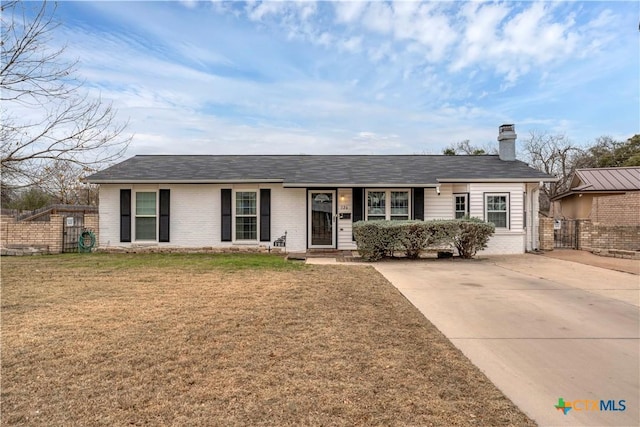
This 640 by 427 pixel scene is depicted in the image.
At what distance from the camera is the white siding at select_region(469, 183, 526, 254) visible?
43.0ft

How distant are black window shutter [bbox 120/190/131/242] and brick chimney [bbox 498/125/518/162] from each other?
14.7m

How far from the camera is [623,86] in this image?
1028cm

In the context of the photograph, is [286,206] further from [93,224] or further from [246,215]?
[93,224]

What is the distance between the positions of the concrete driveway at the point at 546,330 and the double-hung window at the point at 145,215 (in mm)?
8968

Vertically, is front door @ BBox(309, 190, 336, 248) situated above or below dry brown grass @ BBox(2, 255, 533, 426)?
above

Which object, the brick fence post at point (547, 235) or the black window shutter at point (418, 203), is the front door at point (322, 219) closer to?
the black window shutter at point (418, 203)

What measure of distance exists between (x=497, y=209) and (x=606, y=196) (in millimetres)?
8043

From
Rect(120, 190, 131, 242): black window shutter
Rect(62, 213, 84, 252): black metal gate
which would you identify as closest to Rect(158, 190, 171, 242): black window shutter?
Rect(120, 190, 131, 242): black window shutter

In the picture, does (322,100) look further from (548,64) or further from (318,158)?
(548,64)

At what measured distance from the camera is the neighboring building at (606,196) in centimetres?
1617

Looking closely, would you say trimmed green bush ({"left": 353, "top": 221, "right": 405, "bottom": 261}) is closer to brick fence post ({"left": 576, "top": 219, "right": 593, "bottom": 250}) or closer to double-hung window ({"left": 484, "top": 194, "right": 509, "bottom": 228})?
double-hung window ({"left": 484, "top": 194, "right": 509, "bottom": 228})

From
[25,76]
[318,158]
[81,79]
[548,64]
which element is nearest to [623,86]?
[548,64]

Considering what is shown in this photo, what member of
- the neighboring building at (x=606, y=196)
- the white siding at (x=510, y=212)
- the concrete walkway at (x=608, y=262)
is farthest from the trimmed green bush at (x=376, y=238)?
the neighboring building at (x=606, y=196)

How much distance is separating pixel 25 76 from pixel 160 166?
373 inches
